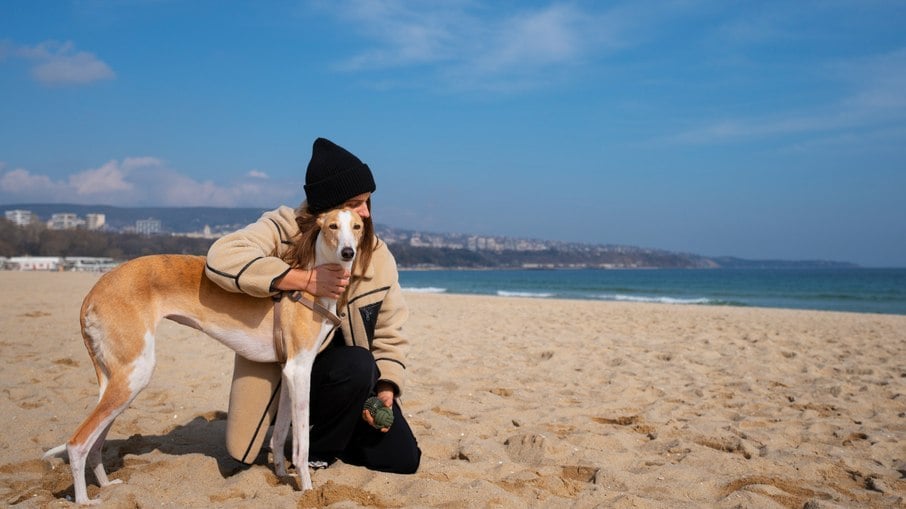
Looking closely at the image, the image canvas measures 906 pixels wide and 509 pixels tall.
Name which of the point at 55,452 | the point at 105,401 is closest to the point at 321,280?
the point at 105,401

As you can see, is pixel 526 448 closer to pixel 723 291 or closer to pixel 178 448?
pixel 178 448

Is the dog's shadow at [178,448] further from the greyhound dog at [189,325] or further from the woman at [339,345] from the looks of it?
the woman at [339,345]

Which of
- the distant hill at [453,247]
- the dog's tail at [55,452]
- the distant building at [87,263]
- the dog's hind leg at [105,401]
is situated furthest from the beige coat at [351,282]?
the distant hill at [453,247]

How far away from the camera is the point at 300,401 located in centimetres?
299

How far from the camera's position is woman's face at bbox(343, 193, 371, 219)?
3.30 metres

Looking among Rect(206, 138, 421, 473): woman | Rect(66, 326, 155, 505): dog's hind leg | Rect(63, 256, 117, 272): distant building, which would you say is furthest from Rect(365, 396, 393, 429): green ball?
Rect(63, 256, 117, 272): distant building

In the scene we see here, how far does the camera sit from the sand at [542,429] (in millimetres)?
3135

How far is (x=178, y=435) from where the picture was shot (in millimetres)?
4125

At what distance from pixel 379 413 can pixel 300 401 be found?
1.90ft

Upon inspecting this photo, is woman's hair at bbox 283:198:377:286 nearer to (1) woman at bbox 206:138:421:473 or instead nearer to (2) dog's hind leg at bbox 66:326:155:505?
(1) woman at bbox 206:138:421:473

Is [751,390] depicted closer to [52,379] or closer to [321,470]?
[321,470]

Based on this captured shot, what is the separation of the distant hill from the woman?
2921 inches

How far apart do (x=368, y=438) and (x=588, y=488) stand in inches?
48.4

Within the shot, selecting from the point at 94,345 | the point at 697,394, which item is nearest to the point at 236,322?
the point at 94,345
